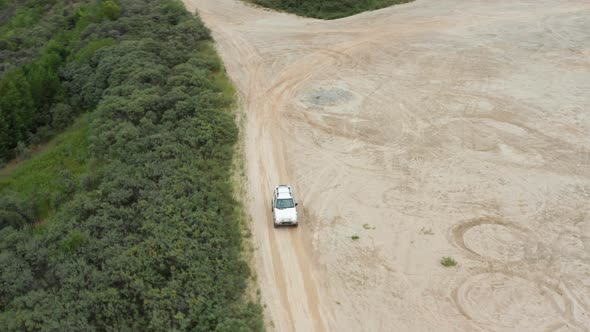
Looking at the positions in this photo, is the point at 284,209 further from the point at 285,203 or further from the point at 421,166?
the point at 421,166

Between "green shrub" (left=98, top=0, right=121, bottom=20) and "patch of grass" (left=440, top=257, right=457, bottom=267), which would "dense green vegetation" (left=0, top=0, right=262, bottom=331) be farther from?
"patch of grass" (left=440, top=257, right=457, bottom=267)

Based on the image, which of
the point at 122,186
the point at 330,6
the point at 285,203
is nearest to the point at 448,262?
the point at 285,203

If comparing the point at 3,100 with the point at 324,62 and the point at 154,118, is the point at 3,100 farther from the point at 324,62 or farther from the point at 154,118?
the point at 324,62

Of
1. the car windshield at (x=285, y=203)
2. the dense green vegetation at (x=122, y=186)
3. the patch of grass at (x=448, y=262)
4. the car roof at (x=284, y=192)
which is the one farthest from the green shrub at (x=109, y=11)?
the patch of grass at (x=448, y=262)

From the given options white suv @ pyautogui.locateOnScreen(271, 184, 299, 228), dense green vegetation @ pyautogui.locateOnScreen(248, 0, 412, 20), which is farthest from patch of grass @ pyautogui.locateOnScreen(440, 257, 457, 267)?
dense green vegetation @ pyautogui.locateOnScreen(248, 0, 412, 20)

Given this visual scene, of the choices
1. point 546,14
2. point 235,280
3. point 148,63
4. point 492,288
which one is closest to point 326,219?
point 235,280

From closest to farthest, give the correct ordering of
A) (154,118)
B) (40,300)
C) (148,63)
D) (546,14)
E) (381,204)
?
(40,300) → (381,204) → (154,118) → (148,63) → (546,14)

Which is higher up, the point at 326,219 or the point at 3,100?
the point at 3,100
